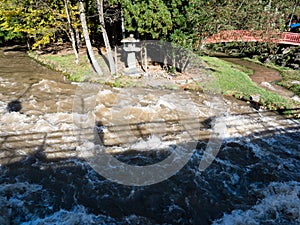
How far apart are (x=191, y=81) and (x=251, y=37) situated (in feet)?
18.0

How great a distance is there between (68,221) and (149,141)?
3557 mm

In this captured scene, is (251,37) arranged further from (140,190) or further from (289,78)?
(140,190)

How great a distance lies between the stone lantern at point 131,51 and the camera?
1249cm

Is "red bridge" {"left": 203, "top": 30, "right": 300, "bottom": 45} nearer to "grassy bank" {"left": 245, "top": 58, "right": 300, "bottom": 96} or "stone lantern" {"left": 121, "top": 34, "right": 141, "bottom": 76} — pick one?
"grassy bank" {"left": 245, "top": 58, "right": 300, "bottom": 96}

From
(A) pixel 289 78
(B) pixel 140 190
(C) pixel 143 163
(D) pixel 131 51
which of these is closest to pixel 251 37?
(A) pixel 289 78

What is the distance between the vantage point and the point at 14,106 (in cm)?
984

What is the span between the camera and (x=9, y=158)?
22.6 feet

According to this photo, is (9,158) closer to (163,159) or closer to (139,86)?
(163,159)

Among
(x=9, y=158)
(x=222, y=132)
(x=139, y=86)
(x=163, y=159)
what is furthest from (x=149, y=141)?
(x=139, y=86)

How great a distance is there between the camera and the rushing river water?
559 centimetres

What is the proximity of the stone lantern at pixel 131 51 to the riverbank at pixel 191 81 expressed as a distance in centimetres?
59

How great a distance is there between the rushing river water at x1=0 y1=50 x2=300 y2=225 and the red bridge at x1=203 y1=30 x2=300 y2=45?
4980 millimetres

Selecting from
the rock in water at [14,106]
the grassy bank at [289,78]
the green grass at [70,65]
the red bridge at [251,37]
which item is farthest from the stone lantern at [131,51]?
the grassy bank at [289,78]

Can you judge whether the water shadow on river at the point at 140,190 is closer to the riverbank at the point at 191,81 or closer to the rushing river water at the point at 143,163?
the rushing river water at the point at 143,163
